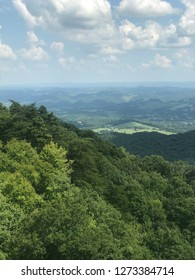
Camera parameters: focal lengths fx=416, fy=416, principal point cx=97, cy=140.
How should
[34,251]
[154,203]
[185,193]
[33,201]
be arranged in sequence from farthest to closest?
[185,193] < [154,203] < [33,201] < [34,251]

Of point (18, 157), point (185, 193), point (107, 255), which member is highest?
point (18, 157)

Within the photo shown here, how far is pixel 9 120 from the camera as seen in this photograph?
7531 centimetres

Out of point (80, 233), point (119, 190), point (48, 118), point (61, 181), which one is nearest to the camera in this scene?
point (80, 233)

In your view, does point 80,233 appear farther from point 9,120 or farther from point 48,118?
point 48,118

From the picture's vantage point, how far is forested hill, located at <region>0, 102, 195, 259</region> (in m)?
31.0

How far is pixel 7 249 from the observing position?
3147cm

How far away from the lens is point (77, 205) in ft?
116

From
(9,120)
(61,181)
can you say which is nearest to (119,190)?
(61,181)

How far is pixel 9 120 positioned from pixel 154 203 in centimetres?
2982

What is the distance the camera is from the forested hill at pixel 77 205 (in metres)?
31.0

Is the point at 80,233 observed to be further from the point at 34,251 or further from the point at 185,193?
the point at 185,193

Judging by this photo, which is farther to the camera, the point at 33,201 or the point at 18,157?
the point at 18,157
